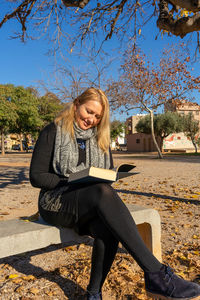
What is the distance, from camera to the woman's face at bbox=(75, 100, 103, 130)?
2.25 meters

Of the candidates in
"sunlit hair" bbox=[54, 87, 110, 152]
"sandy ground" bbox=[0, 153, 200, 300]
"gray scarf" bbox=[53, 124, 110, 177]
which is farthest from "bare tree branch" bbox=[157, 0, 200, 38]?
"sandy ground" bbox=[0, 153, 200, 300]

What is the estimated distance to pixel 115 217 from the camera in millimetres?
1768

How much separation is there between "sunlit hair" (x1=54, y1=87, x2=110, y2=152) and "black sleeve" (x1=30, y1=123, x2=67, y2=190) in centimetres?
13

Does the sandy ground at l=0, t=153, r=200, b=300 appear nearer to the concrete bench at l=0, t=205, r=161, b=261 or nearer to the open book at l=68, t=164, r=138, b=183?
the concrete bench at l=0, t=205, r=161, b=261

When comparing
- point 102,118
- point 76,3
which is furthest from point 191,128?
point 102,118

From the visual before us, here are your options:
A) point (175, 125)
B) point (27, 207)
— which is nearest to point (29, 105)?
point (175, 125)

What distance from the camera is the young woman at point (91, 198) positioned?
1.72m

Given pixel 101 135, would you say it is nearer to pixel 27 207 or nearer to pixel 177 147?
pixel 27 207

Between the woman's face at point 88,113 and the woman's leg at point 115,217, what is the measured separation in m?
0.65

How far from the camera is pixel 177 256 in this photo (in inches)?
110

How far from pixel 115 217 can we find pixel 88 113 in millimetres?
946

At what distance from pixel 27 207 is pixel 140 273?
3.29 m

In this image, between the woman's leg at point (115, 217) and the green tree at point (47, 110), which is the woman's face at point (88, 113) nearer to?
the woman's leg at point (115, 217)

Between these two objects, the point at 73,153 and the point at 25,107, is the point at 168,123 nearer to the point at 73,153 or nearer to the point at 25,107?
the point at 25,107
